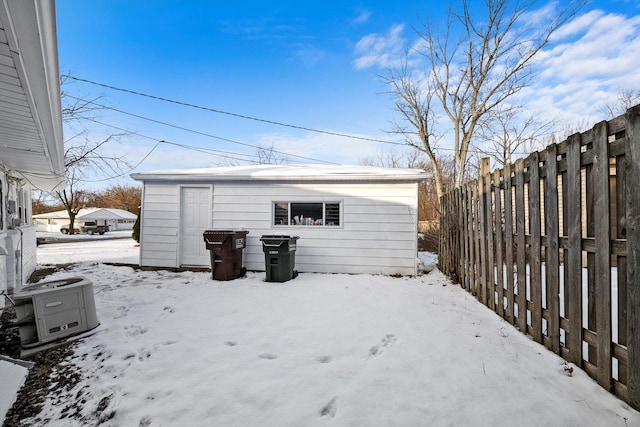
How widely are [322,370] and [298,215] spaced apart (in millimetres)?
5077

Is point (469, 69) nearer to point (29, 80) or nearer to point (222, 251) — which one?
point (222, 251)

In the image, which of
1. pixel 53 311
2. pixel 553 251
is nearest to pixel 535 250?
pixel 553 251

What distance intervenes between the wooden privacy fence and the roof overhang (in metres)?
3.63

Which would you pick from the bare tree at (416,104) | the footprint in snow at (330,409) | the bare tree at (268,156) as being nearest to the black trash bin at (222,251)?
the footprint in snow at (330,409)

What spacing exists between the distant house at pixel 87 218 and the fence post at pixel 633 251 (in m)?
35.3

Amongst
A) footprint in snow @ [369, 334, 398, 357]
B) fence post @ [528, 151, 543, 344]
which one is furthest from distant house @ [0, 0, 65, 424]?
fence post @ [528, 151, 543, 344]

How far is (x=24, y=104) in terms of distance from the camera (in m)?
2.73

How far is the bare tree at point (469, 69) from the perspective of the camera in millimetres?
12273

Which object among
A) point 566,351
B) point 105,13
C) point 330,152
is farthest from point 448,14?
point 566,351

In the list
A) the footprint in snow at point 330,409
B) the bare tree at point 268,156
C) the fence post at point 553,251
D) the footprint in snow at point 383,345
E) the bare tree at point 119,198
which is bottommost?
the footprint in snow at point 383,345

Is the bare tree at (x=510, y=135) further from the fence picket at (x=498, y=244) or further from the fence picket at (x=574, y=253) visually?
the fence picket at (x=574, y=253)

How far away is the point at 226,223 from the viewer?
7414 millimetres

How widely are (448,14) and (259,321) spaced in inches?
622

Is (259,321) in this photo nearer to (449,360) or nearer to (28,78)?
(449,360)
